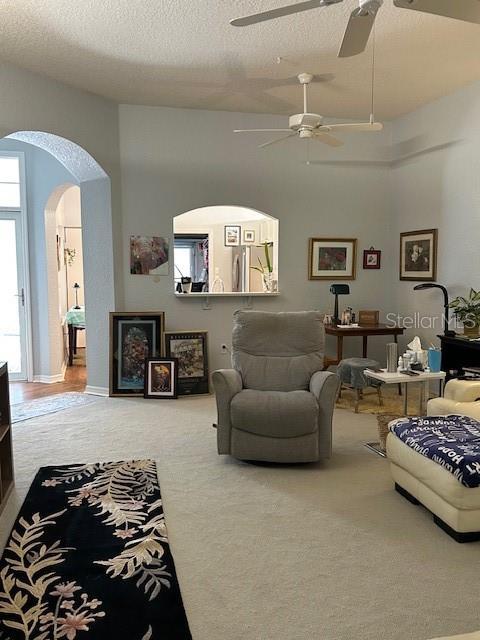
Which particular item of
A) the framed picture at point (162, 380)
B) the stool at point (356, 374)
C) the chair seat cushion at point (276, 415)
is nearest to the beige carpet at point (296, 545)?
the chair seat cushion at point (276, 415)

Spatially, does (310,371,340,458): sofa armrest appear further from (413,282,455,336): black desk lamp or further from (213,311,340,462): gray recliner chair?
(413,282,455,336): black desk lamp

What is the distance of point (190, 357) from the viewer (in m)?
5.64

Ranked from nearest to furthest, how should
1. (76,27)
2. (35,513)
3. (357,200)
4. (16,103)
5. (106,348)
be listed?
1. (35,513)
2. (76,27)
3. (16,103)
4. (106,348)
5. (357,200)

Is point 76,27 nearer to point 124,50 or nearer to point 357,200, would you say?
point 124,50

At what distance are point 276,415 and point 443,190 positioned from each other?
10.7 feet

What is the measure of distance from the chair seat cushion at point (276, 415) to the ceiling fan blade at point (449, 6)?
235cm

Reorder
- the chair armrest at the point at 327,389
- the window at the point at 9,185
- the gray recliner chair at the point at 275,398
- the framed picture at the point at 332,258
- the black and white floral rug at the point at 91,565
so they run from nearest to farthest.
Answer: the black and white floral rug at the point at 91,565 → the gray recliner chair at the point at 275,398 → the chair armrest at the point at 327,389 → the framed picture at the point at 332,258 → the window at the point at 9,185

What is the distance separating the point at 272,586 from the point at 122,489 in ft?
4.28

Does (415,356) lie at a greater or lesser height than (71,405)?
greater

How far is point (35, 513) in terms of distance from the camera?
2.93 metres

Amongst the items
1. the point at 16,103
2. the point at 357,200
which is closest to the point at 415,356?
the point at 357,200

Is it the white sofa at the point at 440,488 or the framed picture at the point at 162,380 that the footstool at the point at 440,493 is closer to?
the white sofa at the point at 440,488

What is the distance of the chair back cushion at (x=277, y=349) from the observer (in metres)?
4.00

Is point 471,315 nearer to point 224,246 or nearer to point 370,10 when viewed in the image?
point 370,10
